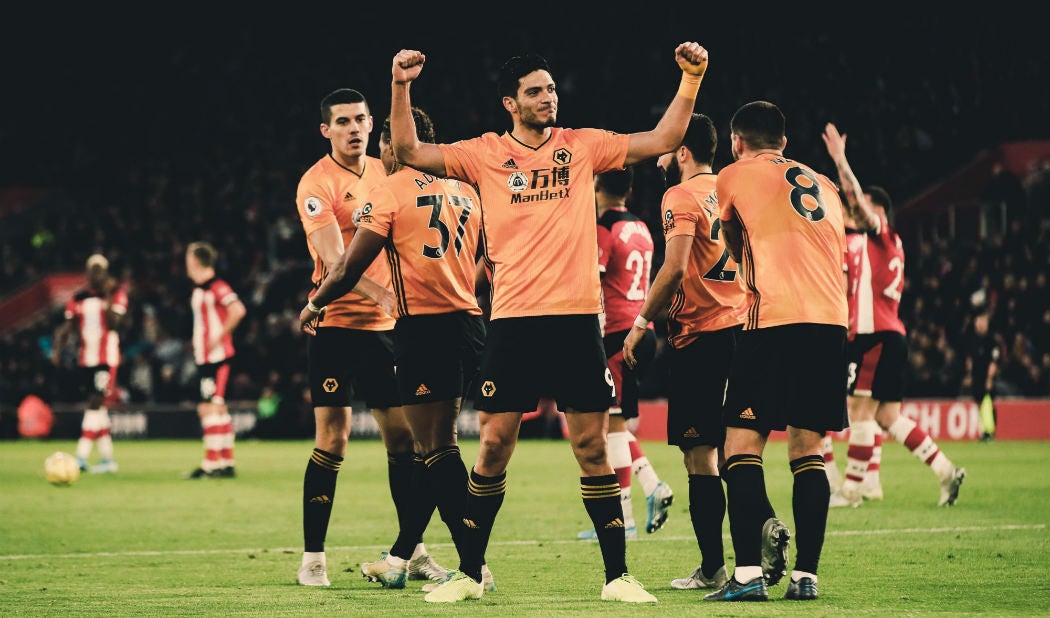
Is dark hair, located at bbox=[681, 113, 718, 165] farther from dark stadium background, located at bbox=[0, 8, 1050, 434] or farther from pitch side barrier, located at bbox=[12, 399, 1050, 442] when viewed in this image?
dark stadium background, located at bbox=[0, 8, 1050, 434]

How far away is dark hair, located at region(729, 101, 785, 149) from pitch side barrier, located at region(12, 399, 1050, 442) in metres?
14.9

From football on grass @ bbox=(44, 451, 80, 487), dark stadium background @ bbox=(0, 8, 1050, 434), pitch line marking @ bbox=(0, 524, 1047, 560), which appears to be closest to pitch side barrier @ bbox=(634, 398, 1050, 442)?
dark stadium background @ bbox=(0, 8, 1050, 434)

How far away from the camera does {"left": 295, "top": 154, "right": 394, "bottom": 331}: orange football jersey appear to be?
25.8ft

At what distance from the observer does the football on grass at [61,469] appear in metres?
14.6

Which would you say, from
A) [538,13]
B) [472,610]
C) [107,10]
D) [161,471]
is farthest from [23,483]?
[107,10]

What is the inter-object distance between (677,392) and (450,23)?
27580 mm

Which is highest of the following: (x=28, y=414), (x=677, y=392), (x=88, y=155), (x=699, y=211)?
(x=88, y=155)

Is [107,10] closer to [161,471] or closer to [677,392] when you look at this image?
[161,471]

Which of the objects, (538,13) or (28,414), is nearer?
(28,414)

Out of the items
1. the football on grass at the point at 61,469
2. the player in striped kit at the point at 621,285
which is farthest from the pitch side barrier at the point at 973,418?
the player in striped kit at the point at 621,285

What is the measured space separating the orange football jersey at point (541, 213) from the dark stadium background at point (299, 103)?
1759cm

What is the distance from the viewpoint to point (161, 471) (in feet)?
55.9

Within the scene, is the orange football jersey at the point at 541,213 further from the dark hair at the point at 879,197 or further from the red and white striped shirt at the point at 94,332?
the red and white striped shirt at the point at 94,332

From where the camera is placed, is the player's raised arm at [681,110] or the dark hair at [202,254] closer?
the player's raised arm at [681,110]
